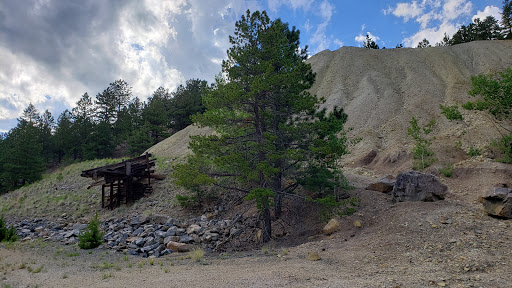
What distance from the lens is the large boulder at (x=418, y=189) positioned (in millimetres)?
11422

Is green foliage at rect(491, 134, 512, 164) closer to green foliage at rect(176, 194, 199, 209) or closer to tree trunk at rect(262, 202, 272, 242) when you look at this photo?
tree trunk at rect(262, 202, 272, 242)

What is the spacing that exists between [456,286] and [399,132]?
2403 cm

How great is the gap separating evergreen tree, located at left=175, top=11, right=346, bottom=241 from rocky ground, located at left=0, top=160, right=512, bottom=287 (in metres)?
2.91

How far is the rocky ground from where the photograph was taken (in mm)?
6047

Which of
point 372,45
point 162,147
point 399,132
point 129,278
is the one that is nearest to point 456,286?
point 129,278

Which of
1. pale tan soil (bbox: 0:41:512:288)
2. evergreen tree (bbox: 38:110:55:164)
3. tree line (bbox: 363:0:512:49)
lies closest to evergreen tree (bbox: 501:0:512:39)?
tree line (bbox: 363:0:512:49)

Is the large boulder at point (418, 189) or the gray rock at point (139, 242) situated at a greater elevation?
the large boulder at point (418, 189)

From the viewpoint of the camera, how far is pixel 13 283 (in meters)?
7.25

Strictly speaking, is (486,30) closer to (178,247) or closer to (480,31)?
(480,31)

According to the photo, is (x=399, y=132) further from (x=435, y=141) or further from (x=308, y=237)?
(x=308, y=237)

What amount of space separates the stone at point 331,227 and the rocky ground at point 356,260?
0.26 meters

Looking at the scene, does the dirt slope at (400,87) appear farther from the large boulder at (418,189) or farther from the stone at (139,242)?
the stone at (139,242)

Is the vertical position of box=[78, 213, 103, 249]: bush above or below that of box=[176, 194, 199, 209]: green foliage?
below

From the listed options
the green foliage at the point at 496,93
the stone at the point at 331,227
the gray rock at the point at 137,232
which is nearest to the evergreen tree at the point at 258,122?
the stone at the point at 331,227
